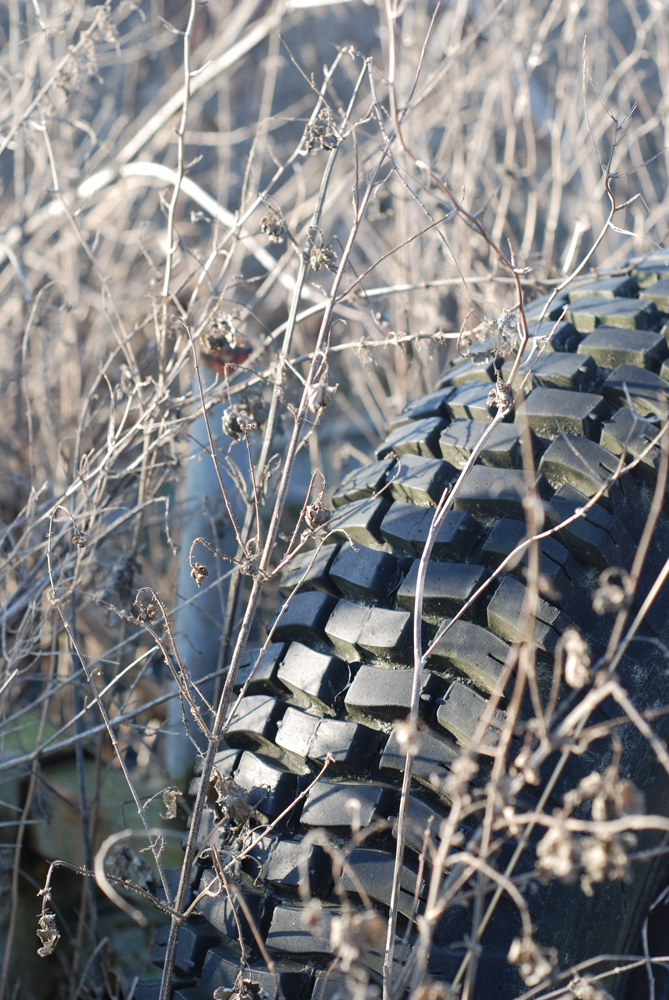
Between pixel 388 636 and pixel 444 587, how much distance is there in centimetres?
12

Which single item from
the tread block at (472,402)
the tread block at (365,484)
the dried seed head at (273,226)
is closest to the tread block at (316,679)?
the tread block at (365,484)

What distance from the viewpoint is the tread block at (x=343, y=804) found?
44.7 inches

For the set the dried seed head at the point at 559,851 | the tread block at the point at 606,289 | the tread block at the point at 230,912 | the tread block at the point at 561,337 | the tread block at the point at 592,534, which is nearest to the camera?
the dried seed head at the point at 559,851

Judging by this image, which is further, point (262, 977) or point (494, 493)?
point (494, 493)

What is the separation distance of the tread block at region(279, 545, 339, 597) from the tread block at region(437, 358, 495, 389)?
18.4 inches

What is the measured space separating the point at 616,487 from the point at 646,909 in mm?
715

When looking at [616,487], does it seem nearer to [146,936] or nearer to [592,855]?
[592,855]

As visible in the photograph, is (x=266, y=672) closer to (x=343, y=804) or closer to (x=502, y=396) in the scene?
(x=343, y=804)

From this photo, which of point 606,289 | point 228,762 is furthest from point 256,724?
point 606,289

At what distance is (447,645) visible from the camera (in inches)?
47.8

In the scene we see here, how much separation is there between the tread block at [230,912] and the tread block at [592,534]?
71cm

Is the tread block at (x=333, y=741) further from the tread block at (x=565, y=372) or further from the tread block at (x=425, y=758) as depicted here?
the tread block at (x=565, y=372)

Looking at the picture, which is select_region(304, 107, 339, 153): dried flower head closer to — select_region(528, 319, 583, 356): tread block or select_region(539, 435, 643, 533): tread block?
select_region(528, 319, 583, 356): tread block

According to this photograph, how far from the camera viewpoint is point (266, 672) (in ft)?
4.45
